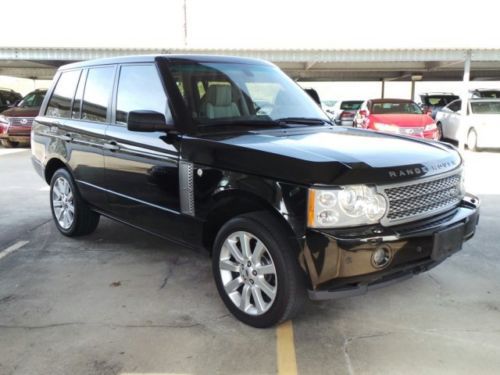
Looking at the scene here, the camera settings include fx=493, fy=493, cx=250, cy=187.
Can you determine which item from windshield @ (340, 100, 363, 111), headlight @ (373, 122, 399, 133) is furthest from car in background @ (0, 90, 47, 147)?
windshield @ (340, 100, 363, 111)

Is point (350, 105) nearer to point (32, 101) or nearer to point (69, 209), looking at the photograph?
point (32, 101)

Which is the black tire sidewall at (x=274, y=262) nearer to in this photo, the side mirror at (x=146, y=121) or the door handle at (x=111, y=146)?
the side mirror at (x=146, y=121)

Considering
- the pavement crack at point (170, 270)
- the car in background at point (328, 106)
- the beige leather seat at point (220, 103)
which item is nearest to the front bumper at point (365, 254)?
the beige leather seat at point (220, 103)

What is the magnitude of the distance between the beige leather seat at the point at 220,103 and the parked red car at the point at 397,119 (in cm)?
860

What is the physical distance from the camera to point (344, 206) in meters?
2.92

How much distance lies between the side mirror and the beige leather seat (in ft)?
1.31

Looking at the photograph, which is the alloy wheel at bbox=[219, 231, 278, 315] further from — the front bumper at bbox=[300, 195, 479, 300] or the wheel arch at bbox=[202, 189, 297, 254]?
the front bumper at bbox=[300, 195, 479, 300]

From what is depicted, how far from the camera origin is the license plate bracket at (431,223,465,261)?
3.14m

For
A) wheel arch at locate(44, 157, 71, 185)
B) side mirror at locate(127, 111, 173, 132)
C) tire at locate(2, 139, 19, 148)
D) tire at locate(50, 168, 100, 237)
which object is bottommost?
tire at locate(2, 139, 19, 148)

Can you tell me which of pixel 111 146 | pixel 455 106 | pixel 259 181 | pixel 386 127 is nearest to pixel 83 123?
pixel 111 146

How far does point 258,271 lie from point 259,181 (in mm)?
615

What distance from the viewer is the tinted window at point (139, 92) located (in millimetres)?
4008

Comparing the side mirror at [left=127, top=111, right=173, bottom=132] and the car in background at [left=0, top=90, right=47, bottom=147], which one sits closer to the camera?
the side mirror at [left=127, top=111, right=173, bottom=132]

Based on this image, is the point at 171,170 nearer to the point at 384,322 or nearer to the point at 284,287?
the point at 284,287
